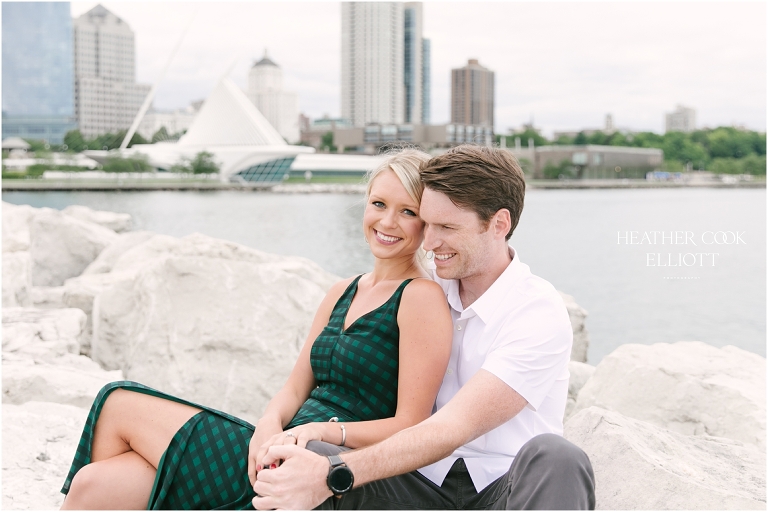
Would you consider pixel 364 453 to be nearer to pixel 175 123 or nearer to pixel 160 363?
pixel 160 363

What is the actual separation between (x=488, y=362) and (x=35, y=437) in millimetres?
1323

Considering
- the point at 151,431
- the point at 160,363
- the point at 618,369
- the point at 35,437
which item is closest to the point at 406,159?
the point at 151,431

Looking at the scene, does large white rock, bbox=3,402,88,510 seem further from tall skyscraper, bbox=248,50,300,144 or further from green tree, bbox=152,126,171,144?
tall skyscraper, bbox=248,50,300,144

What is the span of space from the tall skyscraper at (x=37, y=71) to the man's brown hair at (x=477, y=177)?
48263 mm

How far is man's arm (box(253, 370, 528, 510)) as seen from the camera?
42.8 inches

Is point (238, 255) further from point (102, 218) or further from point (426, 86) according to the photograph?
point (426, 86)

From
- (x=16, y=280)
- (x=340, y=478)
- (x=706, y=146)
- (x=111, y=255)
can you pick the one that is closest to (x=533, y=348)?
(x=340, y=478)

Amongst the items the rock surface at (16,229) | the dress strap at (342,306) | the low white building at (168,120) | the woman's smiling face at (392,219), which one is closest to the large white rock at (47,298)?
the rock surface at (16,229)

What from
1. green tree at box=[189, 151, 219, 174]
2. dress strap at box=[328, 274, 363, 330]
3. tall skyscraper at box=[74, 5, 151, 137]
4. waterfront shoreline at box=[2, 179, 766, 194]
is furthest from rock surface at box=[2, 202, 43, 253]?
tall skyscraper at box=[74, 5, 151, 137]

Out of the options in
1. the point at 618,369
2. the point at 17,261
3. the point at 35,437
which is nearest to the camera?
the point at 35,437

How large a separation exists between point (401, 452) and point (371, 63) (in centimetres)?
6518

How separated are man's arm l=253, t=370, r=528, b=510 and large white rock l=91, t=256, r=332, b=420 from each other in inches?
66.2

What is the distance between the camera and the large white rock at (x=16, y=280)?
144 inches

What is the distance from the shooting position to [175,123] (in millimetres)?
63406
